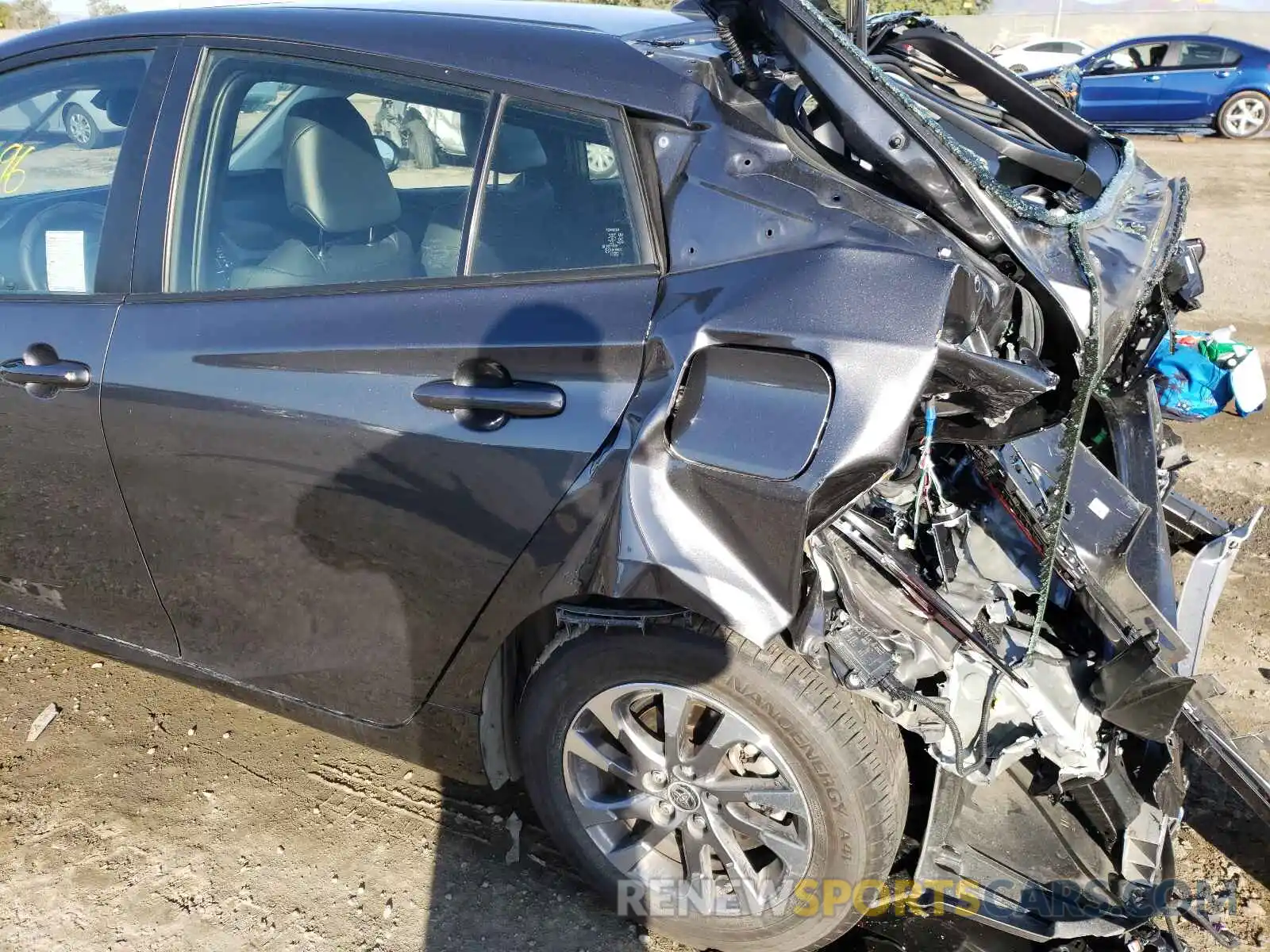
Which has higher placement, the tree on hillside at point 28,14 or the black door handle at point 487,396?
the black door handle at point 487,396

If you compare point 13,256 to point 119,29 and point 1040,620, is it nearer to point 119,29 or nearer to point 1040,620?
point 119,29

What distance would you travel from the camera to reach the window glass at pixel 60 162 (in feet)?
7.92

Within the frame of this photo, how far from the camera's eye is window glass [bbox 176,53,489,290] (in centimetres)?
216

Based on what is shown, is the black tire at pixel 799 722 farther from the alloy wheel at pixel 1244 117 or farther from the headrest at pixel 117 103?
the alloy wheel at pixel 1244 117

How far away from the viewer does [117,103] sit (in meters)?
2.41

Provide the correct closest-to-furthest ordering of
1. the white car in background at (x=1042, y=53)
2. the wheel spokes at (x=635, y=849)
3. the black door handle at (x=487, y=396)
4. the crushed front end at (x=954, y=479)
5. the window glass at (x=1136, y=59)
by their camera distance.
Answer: the crushed front end at (x=954, y=479)
the black door handle at (x=487, y=396)
the wheel spokes at (x=635, y=849)
the window glass at (x=1136, y=59)
the white car in background at (x=1042, y=53)

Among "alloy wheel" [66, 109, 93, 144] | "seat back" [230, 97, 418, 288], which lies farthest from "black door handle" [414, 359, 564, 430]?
"alloy wheel" [66, 109, 93, 144]

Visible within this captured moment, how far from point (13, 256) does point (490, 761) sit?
75.4 inches

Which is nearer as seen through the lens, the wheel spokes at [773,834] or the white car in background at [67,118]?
the wheel spokes at [773,834]

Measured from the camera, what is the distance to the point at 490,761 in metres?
2.34

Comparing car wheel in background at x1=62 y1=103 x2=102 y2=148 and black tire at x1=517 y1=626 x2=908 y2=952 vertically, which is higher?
car wheel in background at x1=62 y1=103 x2=102 y2=148

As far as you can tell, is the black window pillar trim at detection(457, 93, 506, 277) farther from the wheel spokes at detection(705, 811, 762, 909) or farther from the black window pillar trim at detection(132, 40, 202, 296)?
the wheel spokes at detection(705, 811, 762, 909)

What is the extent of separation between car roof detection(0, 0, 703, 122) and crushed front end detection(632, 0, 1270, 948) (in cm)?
12

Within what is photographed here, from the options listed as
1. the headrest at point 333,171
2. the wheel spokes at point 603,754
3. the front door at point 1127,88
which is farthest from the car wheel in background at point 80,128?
the front door at point 1127,88
